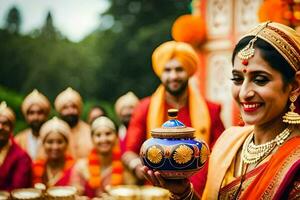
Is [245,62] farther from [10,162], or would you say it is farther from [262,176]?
[10,162]

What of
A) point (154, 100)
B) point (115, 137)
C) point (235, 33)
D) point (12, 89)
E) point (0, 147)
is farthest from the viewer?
point (12, 89)

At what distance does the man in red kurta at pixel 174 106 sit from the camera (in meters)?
5.16

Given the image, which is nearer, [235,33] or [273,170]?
[273,170]

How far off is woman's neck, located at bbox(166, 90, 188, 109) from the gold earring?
2.85m

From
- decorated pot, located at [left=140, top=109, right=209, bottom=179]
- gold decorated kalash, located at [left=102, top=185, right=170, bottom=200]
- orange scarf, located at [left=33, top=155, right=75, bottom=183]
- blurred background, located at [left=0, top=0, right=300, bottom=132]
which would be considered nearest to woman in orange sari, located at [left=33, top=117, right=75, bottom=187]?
orange scarf, located at [left=33, top=155, right=75, bottom=183]

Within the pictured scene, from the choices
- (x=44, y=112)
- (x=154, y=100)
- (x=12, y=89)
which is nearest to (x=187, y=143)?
(x=154, y=100)

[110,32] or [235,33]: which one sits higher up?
[110,32]

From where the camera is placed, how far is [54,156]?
6211 millimetres

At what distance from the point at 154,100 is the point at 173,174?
2.80m

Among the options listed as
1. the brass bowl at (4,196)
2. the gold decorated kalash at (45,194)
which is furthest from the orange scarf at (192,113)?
the brass bowl at (4,196)

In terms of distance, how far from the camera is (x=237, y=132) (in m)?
2.87

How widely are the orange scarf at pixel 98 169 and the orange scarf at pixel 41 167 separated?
0.79 feet

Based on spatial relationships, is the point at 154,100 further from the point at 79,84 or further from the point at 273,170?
the point at 79,84

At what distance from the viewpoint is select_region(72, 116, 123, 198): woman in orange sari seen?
589 cm
